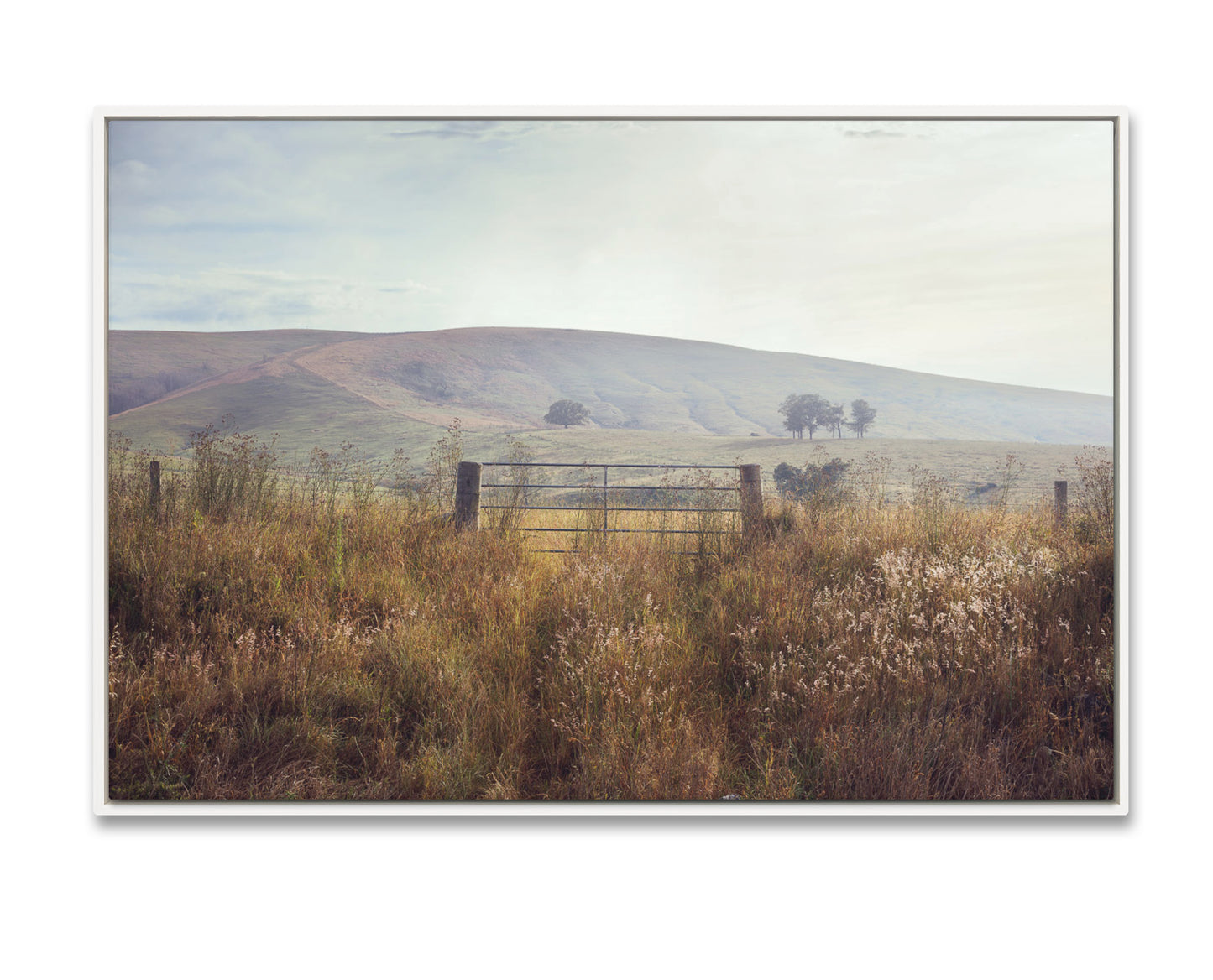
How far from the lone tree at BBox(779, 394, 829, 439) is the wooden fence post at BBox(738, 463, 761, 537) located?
885 mm

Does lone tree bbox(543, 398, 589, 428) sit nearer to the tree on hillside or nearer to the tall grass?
the tree on hillside

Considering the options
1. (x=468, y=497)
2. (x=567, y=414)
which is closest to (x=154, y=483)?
(x=468, y=497)

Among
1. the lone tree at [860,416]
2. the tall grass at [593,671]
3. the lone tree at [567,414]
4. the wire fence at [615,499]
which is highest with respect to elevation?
the lone tree at [567,414]

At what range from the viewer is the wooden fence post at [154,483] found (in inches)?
89.7

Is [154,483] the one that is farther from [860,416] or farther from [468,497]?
[860,416]

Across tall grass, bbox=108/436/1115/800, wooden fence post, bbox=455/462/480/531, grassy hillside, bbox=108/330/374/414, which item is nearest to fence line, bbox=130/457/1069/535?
wooden fence post, bbox=455/462/480/531

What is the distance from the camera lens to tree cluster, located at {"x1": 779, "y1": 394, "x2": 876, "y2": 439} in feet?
11.9

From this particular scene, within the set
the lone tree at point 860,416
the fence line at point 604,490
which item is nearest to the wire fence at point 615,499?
the fence line at point 604,490

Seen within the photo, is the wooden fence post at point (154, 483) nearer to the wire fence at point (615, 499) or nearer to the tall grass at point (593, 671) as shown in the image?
the tall grass at point (593, 671)

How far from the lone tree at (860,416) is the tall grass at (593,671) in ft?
3.65

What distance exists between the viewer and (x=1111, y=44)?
7.22 ft
